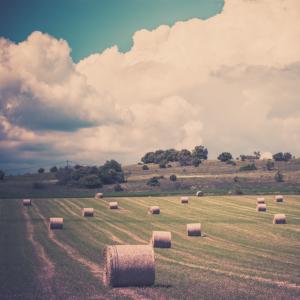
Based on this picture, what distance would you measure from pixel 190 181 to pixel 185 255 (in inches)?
3118

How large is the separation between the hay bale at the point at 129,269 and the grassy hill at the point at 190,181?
206 feet

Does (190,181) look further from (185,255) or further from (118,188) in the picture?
(185,255)

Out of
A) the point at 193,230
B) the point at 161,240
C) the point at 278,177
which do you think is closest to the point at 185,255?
the point at 161,240

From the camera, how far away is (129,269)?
15.1 meters

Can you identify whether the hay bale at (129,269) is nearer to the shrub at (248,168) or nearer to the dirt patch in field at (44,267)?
the dirt patch in field at (44,267)

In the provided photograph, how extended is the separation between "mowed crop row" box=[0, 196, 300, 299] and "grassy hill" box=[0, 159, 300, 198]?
4082cm

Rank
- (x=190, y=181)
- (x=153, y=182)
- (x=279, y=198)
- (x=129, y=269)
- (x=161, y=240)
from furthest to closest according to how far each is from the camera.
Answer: (x=190, y=181) → (x=153, y=182) → (x=279, y=198) → (x=161, y=240) → (x=129, y=269)

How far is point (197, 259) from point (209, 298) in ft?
23.8

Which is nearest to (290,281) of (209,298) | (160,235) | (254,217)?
(209,298)

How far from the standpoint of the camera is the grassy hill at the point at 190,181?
9100cm

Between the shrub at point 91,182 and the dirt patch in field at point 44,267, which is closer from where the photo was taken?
the dirt patch in field at point 44,267

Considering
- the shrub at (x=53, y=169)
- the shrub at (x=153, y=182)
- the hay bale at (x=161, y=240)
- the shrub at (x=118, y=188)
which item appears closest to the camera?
the hay bale at (x=161, y=240)

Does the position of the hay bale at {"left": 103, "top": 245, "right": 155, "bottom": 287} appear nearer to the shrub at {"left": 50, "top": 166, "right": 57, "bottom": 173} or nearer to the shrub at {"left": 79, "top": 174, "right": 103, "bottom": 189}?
the shrub at {"left": 79, "top": 174, "right": 103, "bottom": 189}

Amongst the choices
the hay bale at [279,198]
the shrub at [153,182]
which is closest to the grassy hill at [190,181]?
the shrub at [153,182]
